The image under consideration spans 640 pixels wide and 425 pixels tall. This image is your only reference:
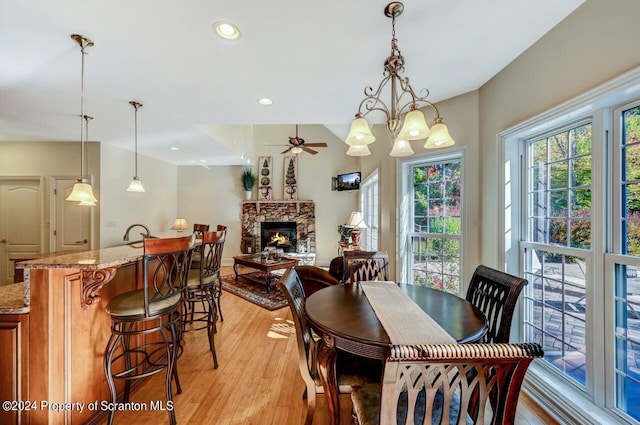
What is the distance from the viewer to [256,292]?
174 inches

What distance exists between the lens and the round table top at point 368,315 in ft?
4.04

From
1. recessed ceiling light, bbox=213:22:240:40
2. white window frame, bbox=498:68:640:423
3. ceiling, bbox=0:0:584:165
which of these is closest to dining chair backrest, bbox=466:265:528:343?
white window frame, bbox=498:68:640:423

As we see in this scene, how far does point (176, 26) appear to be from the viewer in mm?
1597

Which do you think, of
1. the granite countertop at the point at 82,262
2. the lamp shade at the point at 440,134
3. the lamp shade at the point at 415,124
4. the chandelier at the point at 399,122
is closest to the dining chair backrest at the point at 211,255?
the granite countertop at the point at 82,262

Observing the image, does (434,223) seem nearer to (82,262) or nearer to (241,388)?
(241,388)

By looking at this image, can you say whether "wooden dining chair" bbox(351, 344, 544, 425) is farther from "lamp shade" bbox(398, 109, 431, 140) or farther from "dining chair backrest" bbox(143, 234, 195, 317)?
"dining chair backrest" bbox(143, 234, 195, 317)

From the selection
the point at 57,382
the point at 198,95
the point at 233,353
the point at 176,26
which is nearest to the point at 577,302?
the point at 233,353

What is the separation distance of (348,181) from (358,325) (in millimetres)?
5219

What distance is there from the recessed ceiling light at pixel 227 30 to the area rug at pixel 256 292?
3.04 metres

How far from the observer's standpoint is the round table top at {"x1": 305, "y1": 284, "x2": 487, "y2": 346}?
123cm

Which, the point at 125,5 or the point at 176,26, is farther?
the point at 176,26

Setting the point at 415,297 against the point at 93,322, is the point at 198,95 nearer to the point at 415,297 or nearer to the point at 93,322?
the point at 93,322

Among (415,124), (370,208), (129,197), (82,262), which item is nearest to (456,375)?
(415,124)

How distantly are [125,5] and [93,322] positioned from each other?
1971 mm
